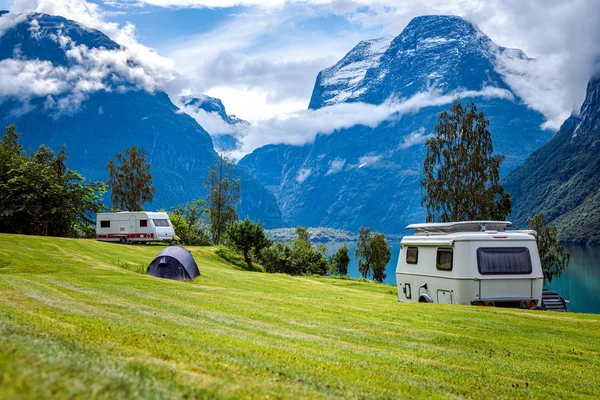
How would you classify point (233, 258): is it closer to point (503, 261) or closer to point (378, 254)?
point (503, 261)

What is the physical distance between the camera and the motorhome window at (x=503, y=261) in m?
18.8

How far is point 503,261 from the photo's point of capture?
749 inches

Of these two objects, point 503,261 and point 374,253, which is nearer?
point 503,261

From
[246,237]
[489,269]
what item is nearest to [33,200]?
[246,237]

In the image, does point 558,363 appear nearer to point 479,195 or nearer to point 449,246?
point 449,246

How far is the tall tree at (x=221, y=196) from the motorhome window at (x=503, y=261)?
54.3 metres

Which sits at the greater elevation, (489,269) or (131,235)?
(131,235)

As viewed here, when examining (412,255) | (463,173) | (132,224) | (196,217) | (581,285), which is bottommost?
(581,285)

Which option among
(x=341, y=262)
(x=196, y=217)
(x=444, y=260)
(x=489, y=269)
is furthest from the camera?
(x=341, y=262)

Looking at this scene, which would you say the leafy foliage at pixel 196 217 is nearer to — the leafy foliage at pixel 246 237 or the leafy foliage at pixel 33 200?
the leafy foliage at pixel 33 200

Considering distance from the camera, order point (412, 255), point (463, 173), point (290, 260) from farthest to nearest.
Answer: point (290, 260) < point (463, 173) < point (412, 255)

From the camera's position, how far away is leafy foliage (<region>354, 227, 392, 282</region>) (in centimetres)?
8375

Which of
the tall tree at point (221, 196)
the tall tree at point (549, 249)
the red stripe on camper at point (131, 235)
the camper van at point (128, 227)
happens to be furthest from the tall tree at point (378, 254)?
the red stripe on camper at point (131, 235)

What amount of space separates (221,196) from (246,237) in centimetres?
2024
